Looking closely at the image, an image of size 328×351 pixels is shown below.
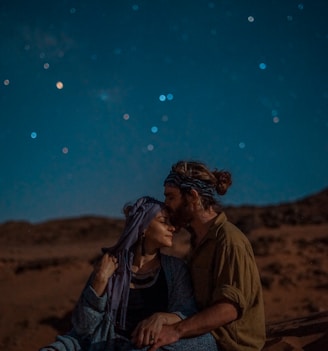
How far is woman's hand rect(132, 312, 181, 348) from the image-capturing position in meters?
3.85

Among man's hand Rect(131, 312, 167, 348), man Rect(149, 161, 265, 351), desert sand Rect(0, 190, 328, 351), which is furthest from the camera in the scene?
desert sand Rect(0, 190, 328, 351)

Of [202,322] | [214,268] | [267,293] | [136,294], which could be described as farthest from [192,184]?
[267,293]

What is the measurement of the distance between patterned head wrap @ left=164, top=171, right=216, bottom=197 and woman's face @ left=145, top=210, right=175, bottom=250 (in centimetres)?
27

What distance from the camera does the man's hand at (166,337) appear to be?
152 inches

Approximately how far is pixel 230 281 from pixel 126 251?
2.61 ft

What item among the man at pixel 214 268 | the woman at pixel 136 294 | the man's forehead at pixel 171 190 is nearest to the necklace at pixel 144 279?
the woman at pixel 136 294

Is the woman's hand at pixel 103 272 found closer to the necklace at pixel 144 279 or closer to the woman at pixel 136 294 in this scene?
the woman at pixel 136 294

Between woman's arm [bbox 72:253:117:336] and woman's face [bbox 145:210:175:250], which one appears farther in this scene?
woman's face [bbox 145:210:175:250]

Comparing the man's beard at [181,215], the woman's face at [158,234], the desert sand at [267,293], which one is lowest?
the desert sand at [267,293]

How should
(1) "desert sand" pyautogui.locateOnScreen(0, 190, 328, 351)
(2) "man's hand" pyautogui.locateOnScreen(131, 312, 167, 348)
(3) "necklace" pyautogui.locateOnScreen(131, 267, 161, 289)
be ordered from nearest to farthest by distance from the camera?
1. (2) "man's hand" pyautogui.locateOnScreen(131, 312, 167, 348)
2. (3) "necklace" pyautogui.locateOnScreen(131, 267, 161, 289)
3. (1) "desert sand" pyautogui.locateOnScreen(0, 190, 328, 351)

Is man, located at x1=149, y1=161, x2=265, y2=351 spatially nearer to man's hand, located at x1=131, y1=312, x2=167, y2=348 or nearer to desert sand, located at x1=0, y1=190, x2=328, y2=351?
man's hand, located at x1=131, y1=312, x2=167, y2=348

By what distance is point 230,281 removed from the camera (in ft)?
13.1

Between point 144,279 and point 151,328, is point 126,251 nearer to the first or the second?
point 144,279

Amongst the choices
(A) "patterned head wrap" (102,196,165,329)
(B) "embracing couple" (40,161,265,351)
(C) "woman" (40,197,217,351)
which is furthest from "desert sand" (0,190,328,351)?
(A) "patterned head wrap" (102,196,165,329)
